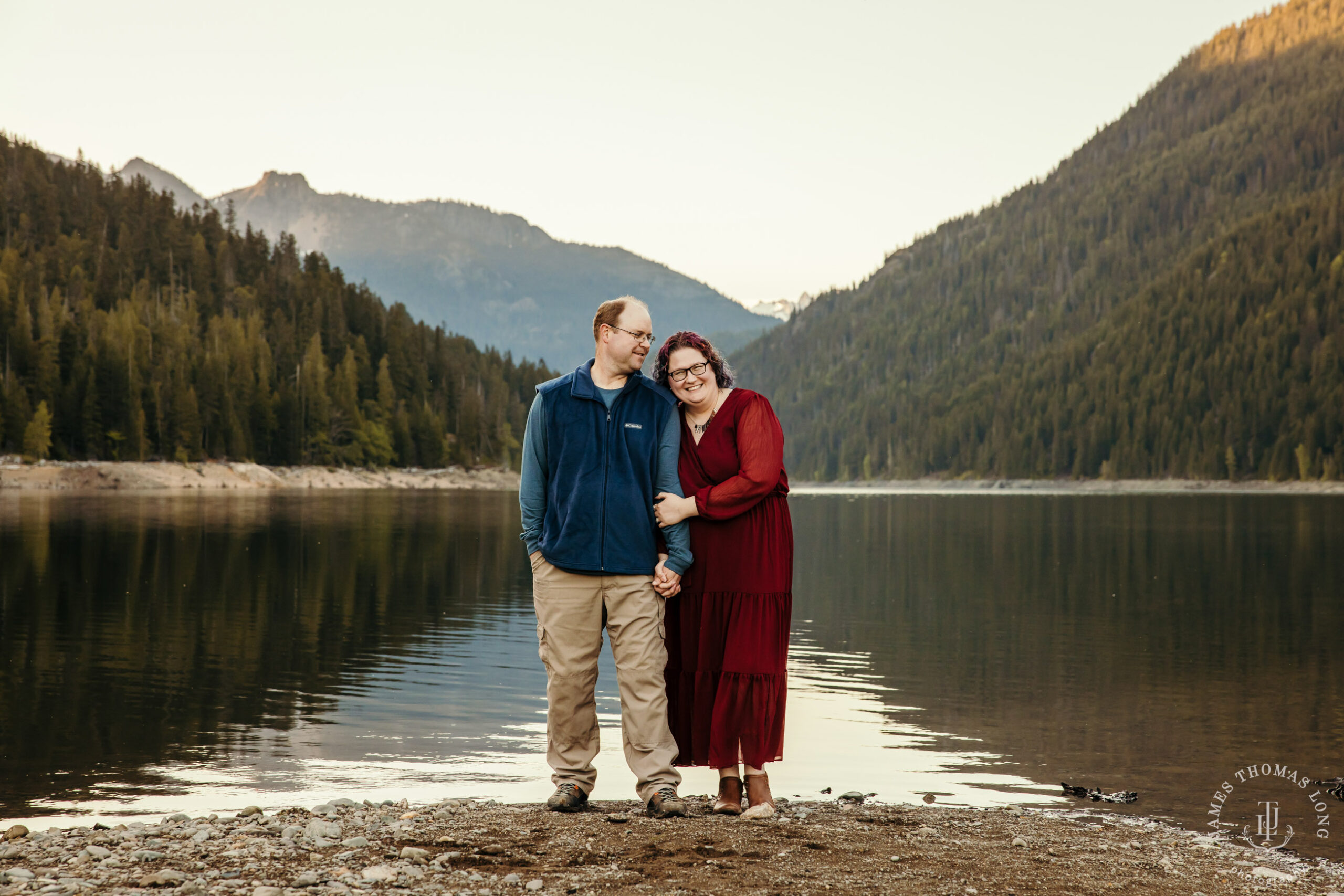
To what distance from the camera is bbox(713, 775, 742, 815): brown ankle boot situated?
25.3ft

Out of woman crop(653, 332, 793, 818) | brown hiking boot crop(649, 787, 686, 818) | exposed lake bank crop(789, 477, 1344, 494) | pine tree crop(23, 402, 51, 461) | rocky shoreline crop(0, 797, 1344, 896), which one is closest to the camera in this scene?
rocky shoreline crop(0, 797, 1344, 896)

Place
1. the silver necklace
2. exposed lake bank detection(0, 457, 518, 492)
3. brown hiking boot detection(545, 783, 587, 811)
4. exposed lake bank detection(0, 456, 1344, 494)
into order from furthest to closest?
exposed lake bank detection(0, 456, 1344, 494)
exposed lake bank detection(0, 457, 518, 492)
the silver necklace
brown hiking boot detection(545, 783, 587, 811)

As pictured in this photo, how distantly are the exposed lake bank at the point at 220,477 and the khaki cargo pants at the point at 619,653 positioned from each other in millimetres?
87471

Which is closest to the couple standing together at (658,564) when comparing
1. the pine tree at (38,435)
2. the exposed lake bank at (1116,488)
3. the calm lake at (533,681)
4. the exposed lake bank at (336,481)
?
the calm lake at (533,681)

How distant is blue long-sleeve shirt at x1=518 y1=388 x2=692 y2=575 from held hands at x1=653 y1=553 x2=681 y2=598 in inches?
2.8

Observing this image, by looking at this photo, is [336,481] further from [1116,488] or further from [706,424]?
[706,424]

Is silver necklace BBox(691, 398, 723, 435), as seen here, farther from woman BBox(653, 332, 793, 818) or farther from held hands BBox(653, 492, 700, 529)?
held hands BBox(653, 492, 700, 529)

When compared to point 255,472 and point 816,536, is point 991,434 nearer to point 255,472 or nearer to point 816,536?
point 255,472

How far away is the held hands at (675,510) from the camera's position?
7566 millimetres

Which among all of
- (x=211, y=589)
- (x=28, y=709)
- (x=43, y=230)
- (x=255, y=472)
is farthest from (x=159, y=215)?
(x=28, y=709)

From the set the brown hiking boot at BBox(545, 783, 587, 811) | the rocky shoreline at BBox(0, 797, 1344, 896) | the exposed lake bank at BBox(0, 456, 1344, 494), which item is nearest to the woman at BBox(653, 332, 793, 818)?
the rocky shoreline at BBox(0, 797, 1344, 896)

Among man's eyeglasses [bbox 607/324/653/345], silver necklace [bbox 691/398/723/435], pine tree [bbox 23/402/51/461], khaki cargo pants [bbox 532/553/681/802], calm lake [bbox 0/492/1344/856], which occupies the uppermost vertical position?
pine tree [bbox 23/402/51/461]

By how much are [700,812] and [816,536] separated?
1822 inches

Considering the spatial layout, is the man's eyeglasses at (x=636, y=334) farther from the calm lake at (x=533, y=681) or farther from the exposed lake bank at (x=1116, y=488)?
the exposed lake bank at (x=1116, y=488)
